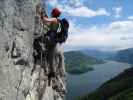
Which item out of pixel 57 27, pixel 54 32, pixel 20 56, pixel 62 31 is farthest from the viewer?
pixel 54 32

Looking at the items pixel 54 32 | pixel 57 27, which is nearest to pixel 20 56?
pixel 57 27

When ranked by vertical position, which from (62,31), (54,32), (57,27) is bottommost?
(54,32)

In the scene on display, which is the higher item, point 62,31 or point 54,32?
point 62,31

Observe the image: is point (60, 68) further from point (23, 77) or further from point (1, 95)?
point (1, 95)

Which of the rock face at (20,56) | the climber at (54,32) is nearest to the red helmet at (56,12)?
the climber at (54,32)

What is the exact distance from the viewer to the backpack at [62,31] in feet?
72.6

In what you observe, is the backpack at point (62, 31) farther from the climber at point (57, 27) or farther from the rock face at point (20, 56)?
the rock face at point (20, 56)

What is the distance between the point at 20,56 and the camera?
66.1ft

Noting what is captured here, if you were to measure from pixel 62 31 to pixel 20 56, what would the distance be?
4.56 meters

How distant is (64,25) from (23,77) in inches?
215

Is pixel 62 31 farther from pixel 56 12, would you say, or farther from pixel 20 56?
pixel 20 56

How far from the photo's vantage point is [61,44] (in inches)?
978

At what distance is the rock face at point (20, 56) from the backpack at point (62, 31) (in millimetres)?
1344

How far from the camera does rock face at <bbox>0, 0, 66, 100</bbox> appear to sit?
1795 cm
